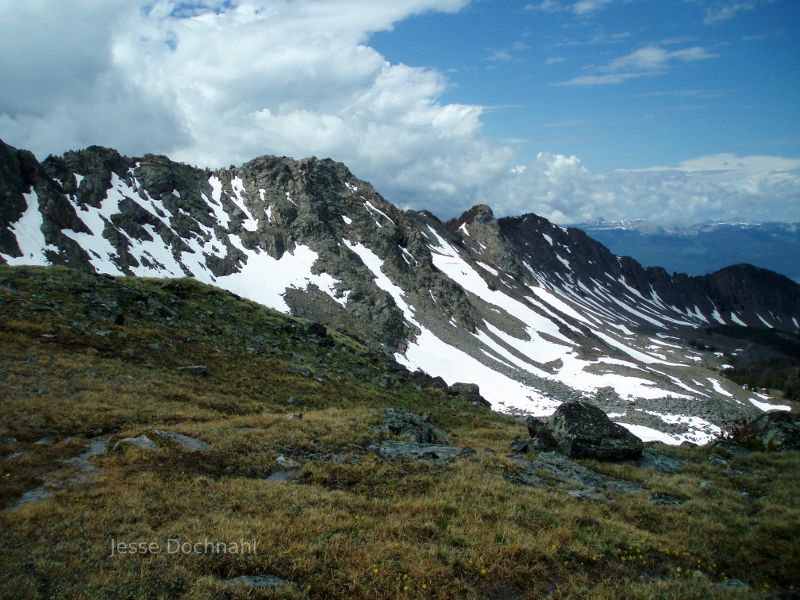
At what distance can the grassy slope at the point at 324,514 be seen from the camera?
33.0 feet

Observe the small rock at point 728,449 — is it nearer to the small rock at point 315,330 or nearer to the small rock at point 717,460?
the small rock at point 717,460

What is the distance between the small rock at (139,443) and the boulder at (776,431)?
26622 mm

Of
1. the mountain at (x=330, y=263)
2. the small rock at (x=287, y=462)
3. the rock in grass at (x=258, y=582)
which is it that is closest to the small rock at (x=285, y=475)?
the small rock at (x=287, y=462)

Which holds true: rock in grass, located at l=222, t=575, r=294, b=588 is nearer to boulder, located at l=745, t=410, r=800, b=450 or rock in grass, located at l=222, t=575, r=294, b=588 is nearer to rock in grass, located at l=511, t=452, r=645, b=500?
rock in grass, located at l=511, t=452, r=645, b=500

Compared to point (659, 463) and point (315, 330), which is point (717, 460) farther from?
point (315, 330)

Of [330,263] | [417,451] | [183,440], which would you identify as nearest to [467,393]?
[417,451]

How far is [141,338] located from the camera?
32.2m

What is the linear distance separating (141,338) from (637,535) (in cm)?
2992

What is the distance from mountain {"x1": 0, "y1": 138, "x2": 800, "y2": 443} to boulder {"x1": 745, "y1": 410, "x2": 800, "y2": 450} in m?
51.0

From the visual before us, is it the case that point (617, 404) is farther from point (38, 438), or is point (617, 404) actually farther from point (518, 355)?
point (38, 438)

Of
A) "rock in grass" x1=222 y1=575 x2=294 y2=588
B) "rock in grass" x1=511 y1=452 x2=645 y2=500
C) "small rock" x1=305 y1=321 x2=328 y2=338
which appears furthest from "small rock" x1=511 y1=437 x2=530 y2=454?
"small rock" x1=305 y1=321 x2=328 y2=338

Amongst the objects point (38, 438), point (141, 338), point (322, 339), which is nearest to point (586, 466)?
point (38, 438)

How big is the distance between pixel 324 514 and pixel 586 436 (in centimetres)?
1314

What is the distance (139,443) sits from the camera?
655 inches
